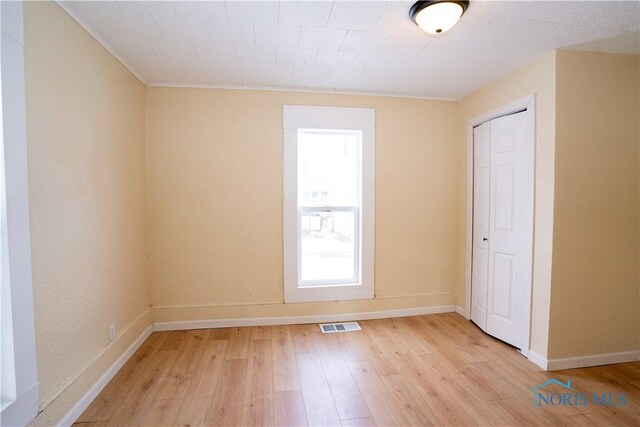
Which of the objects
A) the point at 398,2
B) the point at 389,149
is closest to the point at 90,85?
the point at 398,2

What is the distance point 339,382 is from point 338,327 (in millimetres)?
942

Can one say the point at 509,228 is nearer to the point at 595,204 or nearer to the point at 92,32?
the point at 595,204

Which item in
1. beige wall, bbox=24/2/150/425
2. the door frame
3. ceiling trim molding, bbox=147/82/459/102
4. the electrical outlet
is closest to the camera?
beige wall, bbox=24/2/150/425

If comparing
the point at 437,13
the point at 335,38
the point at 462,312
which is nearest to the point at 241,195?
the point at 335,38

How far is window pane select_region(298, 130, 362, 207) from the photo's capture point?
3270 millimetres

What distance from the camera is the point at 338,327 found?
313 cm

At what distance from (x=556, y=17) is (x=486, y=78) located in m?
0.98

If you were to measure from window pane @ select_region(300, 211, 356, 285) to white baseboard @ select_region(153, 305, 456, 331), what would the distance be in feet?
1.34

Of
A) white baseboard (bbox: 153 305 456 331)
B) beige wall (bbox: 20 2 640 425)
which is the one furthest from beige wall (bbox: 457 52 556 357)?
white baseboard (bbox: 153 305 456 331)

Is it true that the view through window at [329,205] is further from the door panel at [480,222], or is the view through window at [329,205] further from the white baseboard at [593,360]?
the white baseboard at [593,360]

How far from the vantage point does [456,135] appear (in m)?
3.46

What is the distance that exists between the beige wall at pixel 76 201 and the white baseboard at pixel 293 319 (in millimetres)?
481

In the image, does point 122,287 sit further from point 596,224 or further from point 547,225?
point 596,224

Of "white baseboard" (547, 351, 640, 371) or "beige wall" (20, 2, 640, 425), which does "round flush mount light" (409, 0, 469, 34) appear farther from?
"white baseboard" (547, 351, 640, 371)
